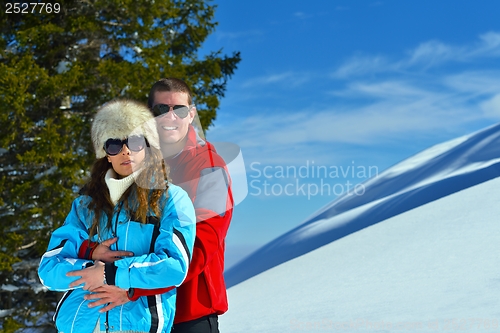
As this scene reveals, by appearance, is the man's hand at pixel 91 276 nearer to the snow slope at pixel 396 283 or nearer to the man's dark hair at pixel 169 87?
the man's dark hair at pixel 169 87

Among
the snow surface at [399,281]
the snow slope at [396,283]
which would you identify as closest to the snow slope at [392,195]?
the snow surface at [399,281]

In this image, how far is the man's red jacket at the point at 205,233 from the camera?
1.97 meters

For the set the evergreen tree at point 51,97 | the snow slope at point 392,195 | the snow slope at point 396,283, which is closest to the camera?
the snow slope at point 396,283

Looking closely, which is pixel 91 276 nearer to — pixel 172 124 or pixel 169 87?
pixel 172 124

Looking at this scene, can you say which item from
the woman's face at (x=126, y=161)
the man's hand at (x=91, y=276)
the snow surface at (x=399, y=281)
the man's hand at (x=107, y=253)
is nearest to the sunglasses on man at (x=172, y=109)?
the woman's face at (x=126, y=161)

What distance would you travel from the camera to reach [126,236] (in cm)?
192

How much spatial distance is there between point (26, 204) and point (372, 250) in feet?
20.0

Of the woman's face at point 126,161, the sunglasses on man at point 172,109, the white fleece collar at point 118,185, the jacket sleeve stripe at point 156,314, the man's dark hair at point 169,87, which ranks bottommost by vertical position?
the jacket sleeve stripe at point 156,314

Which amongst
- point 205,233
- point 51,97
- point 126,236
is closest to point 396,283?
A: point 205,233

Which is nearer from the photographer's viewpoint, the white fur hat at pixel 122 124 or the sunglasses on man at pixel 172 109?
the white fur hat at pixel 122 124

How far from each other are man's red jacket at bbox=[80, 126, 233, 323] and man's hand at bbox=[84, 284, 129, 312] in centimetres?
17

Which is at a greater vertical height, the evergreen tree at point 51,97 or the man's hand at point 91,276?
the evergreen tree at point 51,97

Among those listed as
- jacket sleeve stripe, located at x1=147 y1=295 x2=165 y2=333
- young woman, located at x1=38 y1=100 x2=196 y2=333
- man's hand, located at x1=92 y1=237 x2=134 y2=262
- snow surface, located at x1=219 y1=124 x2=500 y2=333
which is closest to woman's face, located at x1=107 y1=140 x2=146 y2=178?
young woman, located at x1=38 y1=100 x2=196 y2=333

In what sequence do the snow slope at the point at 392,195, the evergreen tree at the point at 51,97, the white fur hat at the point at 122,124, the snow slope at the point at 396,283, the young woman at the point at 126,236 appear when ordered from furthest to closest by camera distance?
the snow slope at the point at 392,195
the evergreen tree at the point at 51,97
the snow slope at the point at 396,283
the white fur hat at the point at 122,124
the young woman at the point at 126,236
